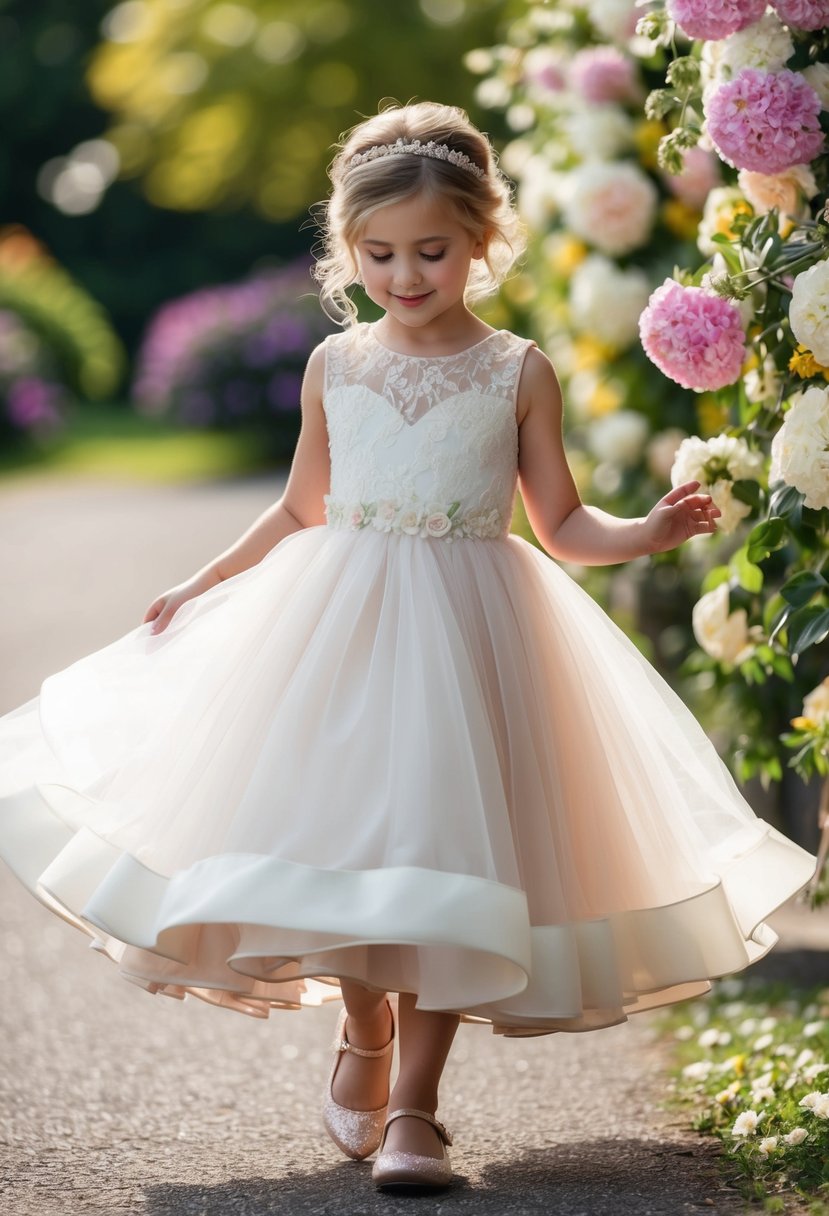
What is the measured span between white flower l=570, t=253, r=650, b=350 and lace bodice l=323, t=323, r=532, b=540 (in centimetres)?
149

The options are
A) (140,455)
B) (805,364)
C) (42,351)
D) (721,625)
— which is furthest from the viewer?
(42,351)

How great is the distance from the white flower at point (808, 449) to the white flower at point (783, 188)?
0.36 meters

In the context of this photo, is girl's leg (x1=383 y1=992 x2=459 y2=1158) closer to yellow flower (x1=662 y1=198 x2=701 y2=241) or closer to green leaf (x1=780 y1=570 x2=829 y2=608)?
green leaf (x1=780 y1=570 x2=829 y2=608)

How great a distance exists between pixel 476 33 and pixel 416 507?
14952 millimetres

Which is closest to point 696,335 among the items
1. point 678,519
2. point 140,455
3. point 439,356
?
point 678,519

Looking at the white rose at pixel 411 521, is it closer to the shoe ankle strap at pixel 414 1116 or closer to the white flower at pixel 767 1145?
the shoe ankle strap at pixel 414 1116

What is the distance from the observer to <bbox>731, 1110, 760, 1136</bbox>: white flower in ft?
8.04

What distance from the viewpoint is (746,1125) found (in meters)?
2.46

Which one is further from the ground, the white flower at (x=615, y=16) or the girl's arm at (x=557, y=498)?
the white flower at (x=615, y=16)

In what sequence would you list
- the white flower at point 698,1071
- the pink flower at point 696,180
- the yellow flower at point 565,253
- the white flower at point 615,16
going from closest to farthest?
1. the white flower at point 698,1071
2. the pink flower at point 696,180
3. the white flower at point 615,16
4. the yellow flower at point 565,253

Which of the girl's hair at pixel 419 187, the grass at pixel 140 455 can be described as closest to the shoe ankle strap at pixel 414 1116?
the girl's hair at pixel 419 187

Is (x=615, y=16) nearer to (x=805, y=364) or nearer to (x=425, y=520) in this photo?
(x=805, y=364)

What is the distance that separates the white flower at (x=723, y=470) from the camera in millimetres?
2590

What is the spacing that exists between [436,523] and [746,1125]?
39.8 inches
